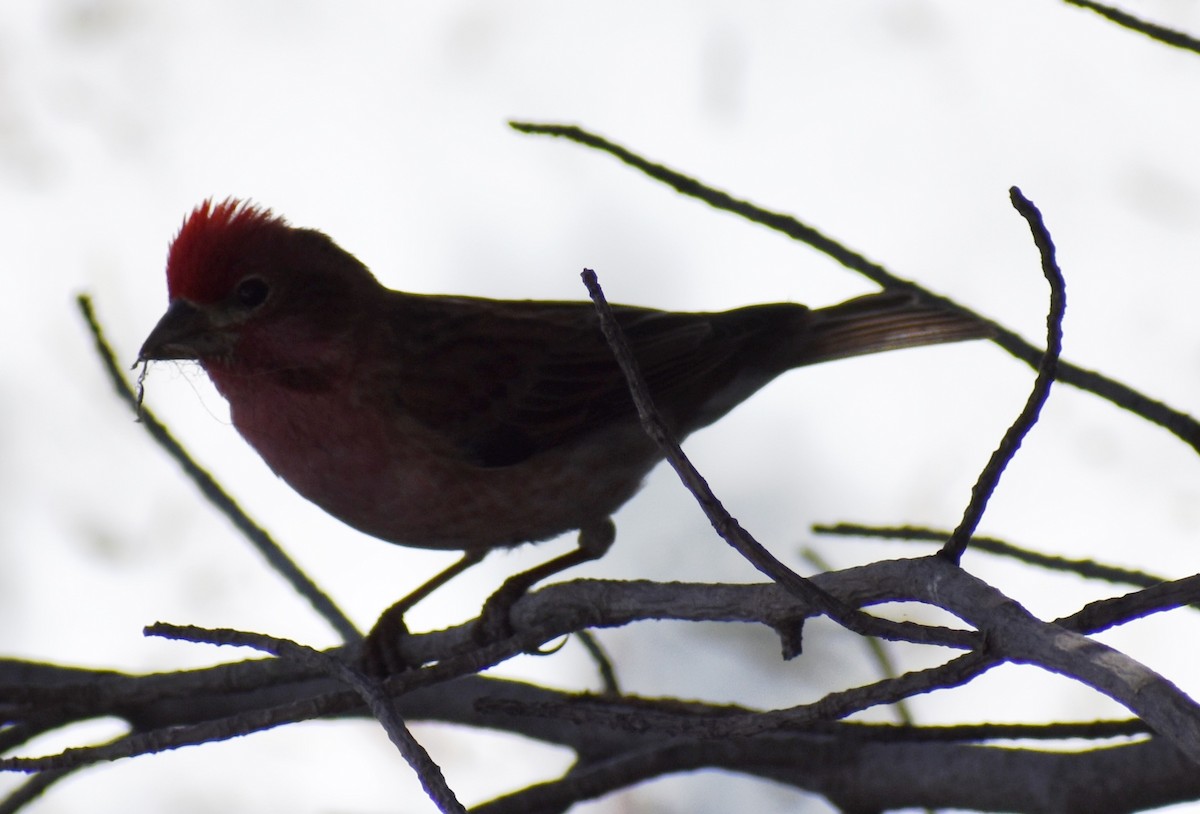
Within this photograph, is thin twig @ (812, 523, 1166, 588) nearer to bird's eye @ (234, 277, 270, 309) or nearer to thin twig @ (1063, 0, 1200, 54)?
thin twig @ (1063, 0, 1200, 54)

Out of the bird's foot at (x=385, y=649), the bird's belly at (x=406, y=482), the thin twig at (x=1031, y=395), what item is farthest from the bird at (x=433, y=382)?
the thin twig at (x=1031, y=395)

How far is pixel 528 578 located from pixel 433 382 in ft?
2.59

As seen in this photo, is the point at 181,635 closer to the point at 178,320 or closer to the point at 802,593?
the point at 802,593

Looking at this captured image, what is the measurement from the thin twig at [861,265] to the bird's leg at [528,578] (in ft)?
4.58

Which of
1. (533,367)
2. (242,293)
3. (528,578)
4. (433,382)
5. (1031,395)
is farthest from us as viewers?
(533,367)

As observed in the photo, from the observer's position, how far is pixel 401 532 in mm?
4898

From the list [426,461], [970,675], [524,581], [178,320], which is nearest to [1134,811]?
[970,675]

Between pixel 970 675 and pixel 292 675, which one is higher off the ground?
pixel 292 675

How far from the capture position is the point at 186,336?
4684 mm

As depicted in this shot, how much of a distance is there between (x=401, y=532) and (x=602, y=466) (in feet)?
2.81

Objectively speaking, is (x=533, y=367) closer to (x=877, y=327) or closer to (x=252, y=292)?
(x=252, y=292)

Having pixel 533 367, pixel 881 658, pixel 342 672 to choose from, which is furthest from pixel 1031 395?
pixel 533 367

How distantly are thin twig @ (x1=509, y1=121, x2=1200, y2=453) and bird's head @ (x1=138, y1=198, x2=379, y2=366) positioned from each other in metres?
1.45

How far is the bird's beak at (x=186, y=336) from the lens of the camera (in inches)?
181
